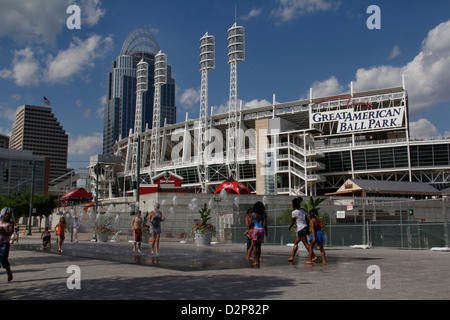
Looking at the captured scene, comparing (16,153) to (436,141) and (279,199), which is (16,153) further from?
(436,141)

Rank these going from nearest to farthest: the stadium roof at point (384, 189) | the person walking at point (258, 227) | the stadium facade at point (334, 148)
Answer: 1. the person walking at point (258, 227)
2. the stadium roof at point (384, 189)
3. the stadium facade at point (334, 148)

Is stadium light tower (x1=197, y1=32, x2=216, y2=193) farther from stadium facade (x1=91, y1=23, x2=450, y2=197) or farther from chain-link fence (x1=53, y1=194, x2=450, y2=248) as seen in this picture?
chain-link fence (x1=53, y1=194, x2=450, y2=248)

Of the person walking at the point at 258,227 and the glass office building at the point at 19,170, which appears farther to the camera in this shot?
the glass office building at the point at 19,170

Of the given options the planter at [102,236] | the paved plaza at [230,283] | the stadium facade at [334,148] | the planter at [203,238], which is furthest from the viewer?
the stadium facade at [334,148]

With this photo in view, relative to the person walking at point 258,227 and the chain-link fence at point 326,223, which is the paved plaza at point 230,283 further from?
the chain-link fence at point 326,223

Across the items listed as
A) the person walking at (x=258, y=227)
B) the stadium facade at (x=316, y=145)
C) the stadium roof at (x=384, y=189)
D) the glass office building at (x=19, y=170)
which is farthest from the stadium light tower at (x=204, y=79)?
the person walking at (x=258, y=227)

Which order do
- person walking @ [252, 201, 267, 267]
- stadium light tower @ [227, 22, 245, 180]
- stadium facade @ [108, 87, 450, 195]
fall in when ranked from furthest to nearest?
stadium light tower @ [227, 22, 245, 180] → stadium facade @ [108, 87, 450, 195] → person walking @ [252, 201, 267, 267]

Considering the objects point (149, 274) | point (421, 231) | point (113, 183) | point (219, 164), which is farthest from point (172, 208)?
point (113, 183)

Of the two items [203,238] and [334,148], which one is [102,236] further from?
[334,148]

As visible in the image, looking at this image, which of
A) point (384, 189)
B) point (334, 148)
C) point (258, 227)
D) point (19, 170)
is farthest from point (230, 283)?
point (19, 170)

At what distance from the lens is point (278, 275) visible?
29.0ft

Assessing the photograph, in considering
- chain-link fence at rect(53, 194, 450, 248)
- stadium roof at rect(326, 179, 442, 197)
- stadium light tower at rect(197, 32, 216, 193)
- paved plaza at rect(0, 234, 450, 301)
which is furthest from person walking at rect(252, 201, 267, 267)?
stadium light tower at rect(197, 32, 216, 193)
